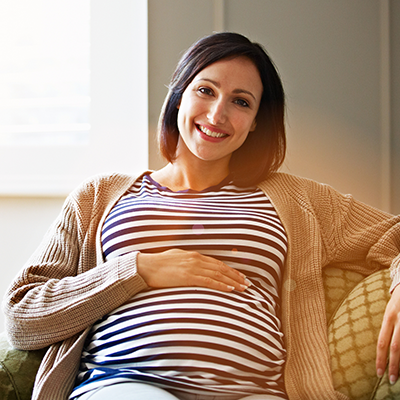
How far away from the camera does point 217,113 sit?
1.22 meters

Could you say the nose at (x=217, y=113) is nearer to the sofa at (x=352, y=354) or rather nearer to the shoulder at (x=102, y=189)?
the shoulder at (x=102, y=189)

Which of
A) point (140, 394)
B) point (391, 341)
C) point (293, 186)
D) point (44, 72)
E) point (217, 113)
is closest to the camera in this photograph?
point (140, 394)

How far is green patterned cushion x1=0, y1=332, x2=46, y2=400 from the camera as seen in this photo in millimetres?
994

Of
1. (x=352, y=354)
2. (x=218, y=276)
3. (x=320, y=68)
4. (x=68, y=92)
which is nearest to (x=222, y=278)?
(x=218, y=276)

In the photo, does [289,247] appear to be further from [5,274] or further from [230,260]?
[5,274]

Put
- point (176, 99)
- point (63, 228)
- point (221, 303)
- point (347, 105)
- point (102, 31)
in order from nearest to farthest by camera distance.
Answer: point (221, 303) < point (63, 228) < point (176, 99) < point (347, 105) < point (102, 31)

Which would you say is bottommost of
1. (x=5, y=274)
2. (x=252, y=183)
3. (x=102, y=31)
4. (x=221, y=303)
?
(x=5, y=274)

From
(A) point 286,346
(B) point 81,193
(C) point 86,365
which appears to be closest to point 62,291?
(C) point 86,365

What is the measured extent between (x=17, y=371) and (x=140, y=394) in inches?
13.4

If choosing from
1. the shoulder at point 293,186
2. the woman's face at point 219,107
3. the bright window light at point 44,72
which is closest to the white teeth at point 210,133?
the woman's face at point 219,107

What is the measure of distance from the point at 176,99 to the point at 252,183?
353 millimetres

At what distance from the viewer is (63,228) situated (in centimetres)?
125

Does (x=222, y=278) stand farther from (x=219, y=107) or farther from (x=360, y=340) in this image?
(x=219, y=107)

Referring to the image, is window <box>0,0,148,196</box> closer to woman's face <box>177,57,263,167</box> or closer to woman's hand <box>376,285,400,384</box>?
woman's face <box>177,57,263,167</box>
